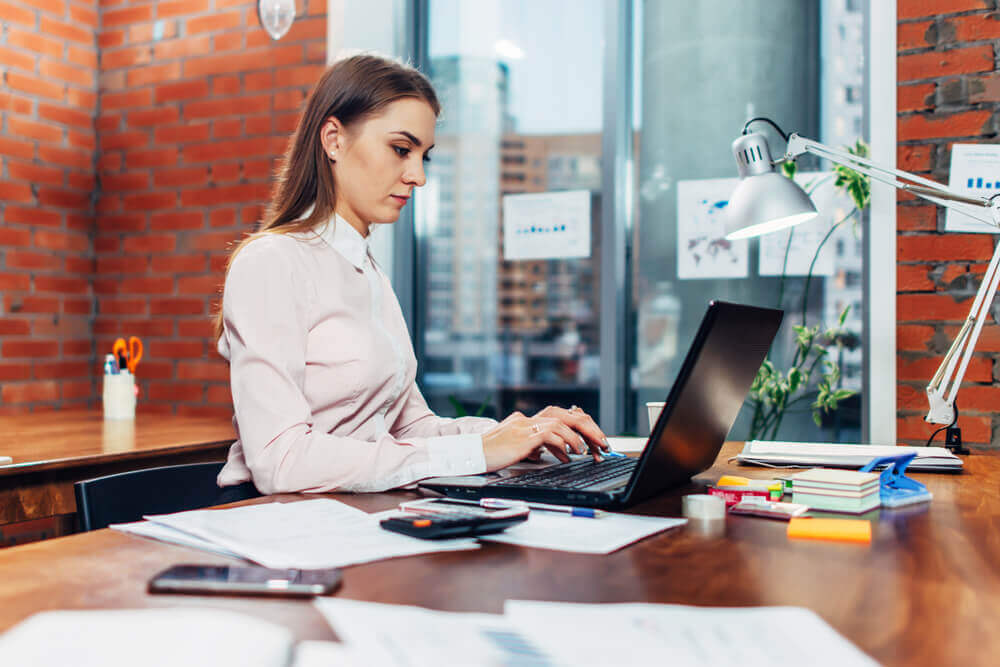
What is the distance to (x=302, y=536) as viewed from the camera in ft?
2.68

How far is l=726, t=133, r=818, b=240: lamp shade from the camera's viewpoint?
166 cm

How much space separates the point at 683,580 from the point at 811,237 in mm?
2006

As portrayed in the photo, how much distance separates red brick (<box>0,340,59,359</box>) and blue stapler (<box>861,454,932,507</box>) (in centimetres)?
278

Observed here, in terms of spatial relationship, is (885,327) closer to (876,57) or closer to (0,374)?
(876,57)

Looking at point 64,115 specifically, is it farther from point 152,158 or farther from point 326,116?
point 326,116

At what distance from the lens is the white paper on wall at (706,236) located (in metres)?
2.61

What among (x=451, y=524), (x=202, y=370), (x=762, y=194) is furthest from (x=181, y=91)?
(x=451, y=524)

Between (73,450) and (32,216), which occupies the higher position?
(32,216)

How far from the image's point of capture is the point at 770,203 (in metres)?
1.66

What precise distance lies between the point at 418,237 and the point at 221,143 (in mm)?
750

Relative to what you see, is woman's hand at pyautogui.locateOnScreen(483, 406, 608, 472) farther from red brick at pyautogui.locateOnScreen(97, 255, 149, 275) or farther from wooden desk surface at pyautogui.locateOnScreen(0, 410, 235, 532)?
red brick at pyautogui.locateOnScreen(97, 255, 149, 275)

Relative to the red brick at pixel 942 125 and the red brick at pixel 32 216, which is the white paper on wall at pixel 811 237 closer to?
the red brick at pixel 942 125

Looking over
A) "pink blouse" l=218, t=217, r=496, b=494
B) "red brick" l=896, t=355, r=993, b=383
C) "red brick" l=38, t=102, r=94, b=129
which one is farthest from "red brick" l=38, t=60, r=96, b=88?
"red brick" l=896, t=355, r=993, b=383

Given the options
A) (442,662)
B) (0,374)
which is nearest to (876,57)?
(442,662)
